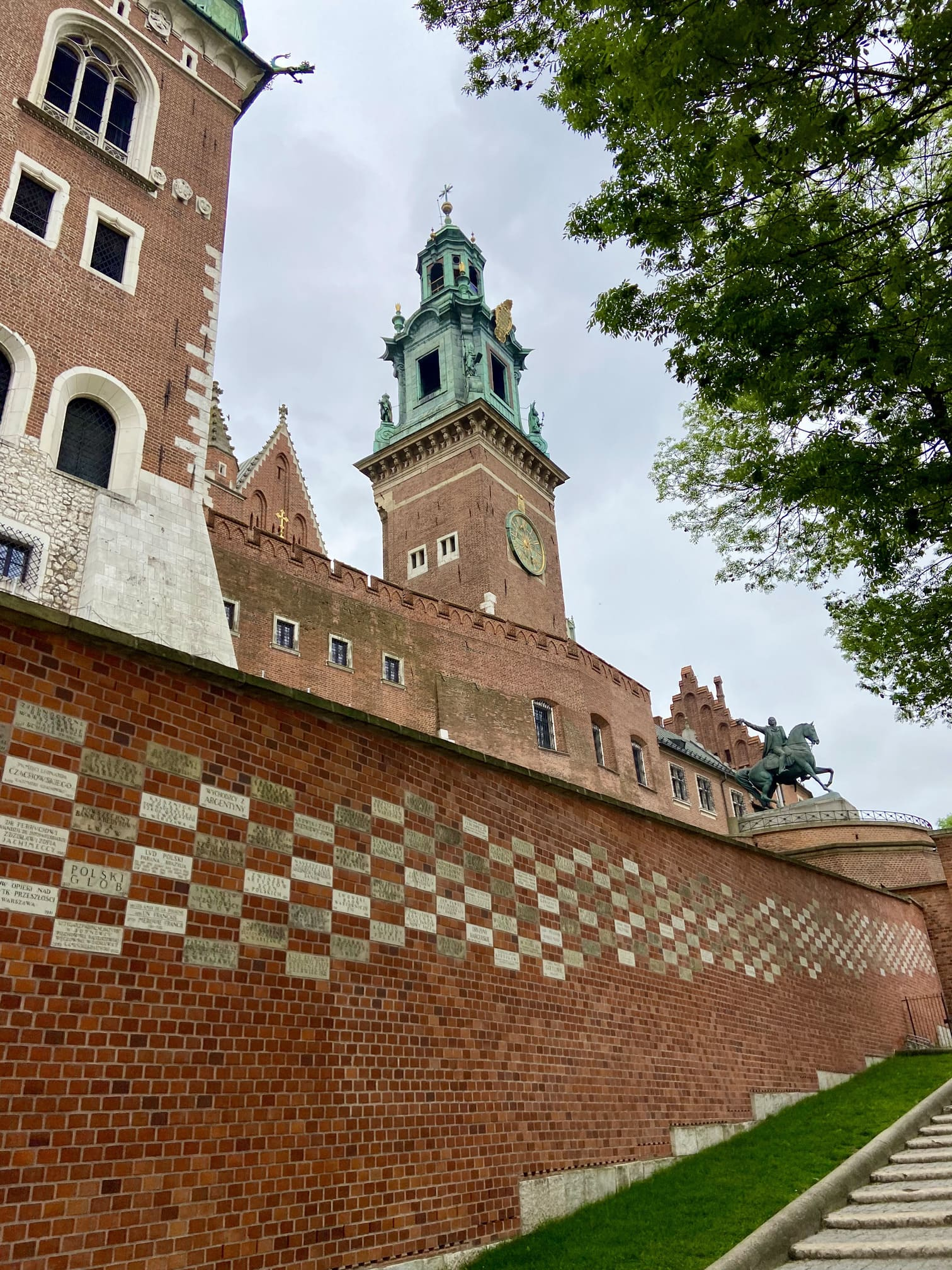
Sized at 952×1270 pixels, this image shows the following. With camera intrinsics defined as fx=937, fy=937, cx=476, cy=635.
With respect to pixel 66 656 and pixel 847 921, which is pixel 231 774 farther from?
pixel 847 921

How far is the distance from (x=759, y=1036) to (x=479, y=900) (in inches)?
226

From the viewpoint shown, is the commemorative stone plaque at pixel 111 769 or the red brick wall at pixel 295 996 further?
the commemorative stone plaque at pixel 111 769

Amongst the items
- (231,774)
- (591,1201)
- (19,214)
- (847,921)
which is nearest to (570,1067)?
(591,1201)

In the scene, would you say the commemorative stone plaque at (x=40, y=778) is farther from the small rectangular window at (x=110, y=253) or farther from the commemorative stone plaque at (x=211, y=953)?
the small rectangular window at (x=110, y=253)

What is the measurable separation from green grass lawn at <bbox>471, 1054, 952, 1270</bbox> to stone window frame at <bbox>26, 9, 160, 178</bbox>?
1949cm

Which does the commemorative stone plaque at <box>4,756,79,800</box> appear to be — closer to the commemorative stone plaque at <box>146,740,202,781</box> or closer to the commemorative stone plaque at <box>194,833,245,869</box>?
the commemorative stone plaque at <box>146,740,202,781</box>

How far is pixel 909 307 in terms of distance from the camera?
27.0 ft

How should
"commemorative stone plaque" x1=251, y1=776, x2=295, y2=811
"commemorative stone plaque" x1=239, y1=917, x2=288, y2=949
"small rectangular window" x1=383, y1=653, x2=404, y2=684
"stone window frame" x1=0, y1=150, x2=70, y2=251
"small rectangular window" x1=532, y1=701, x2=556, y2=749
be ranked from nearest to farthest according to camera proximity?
1. "commemorative stone plaque" x1=239, y1=917, x2=288, y2=949
2. "commemorative stone plaque" x1=251, y1=776, x2=295, y2=811
3. "stone window frame" x1=0, y1=150, x2=70, y2=251
4. "small rectangular window" x1=383, y1=653, x2=404, y2=684
5. "small rectangular window" x1=532, y1=701, x2=556, y2=749

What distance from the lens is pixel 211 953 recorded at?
5637 mm

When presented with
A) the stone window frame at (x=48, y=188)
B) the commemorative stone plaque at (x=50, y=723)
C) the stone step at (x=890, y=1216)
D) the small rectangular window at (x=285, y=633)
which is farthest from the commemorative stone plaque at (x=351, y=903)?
the small rectangular window at (x=285, y=633)

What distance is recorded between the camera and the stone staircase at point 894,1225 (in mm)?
5453

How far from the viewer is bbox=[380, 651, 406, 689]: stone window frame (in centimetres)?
2783

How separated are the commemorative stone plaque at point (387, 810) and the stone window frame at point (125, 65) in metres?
16.6

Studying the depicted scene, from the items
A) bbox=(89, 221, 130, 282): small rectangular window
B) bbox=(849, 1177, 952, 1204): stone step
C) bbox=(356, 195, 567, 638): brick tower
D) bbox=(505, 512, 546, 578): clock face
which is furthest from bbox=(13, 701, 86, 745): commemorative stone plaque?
bbox=(505, 512, 546, 578): clock face
